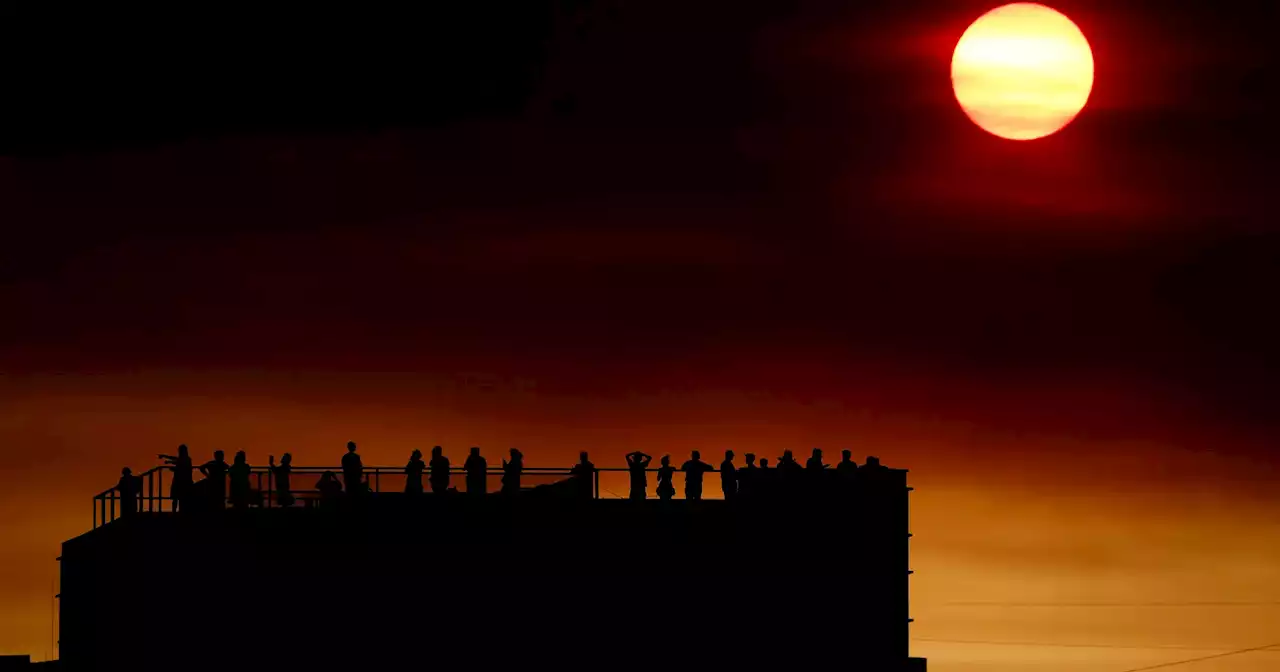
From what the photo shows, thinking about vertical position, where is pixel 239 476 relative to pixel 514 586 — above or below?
above

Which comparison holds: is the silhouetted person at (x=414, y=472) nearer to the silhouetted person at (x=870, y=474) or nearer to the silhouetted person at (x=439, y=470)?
the silhouetted person at (x=439, y=470)

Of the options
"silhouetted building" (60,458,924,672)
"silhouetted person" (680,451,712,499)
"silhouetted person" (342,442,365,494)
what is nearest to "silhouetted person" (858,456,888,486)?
"silhouetted building" (60,458,924,672)

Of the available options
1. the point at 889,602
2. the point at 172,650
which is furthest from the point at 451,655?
the point at 889,602

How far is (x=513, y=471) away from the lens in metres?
52.6

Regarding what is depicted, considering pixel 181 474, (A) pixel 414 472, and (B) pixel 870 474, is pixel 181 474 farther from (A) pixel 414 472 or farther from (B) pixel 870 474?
(B) pixel 870 474

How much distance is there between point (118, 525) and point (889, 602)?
73.9 feet

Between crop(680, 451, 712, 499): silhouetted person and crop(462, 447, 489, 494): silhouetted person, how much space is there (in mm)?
5086

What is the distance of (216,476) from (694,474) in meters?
12.2

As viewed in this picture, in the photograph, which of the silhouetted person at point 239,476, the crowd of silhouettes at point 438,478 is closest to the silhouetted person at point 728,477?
the crowd of silhouettes at point 438,478

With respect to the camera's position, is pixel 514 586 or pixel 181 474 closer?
pixel 181 474

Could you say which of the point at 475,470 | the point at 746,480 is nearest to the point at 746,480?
the point at 746,480

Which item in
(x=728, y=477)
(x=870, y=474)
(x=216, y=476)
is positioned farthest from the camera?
(x=870, y=474)

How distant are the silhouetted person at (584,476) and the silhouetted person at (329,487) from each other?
609 centimetres

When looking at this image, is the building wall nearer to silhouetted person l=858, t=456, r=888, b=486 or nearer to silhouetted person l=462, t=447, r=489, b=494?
silhouetted person l=858, t=456, r=888, b=486
